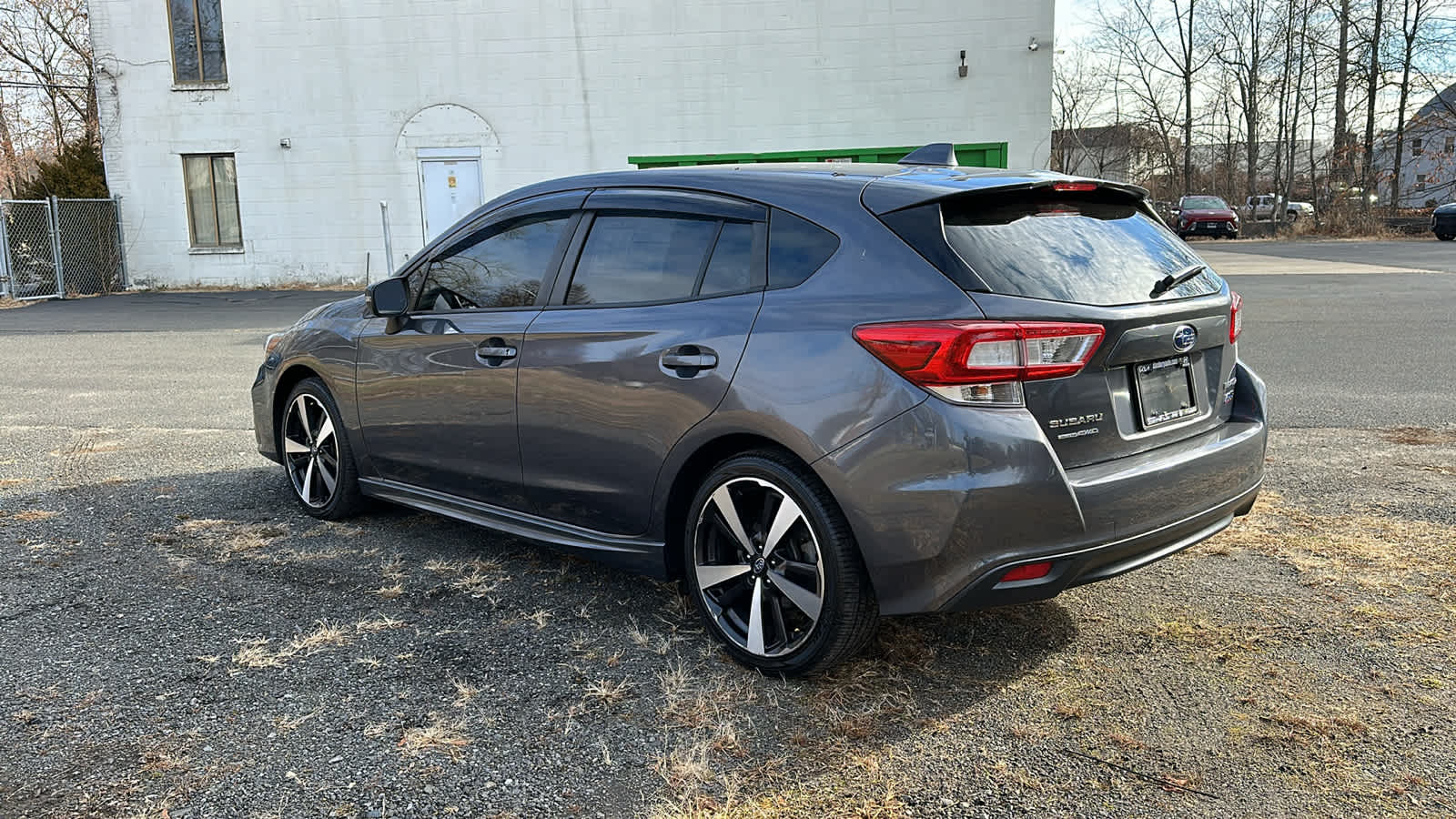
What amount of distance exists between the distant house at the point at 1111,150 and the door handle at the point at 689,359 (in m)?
50.5

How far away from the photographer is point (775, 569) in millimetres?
3387

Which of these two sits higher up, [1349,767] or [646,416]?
[646,416]

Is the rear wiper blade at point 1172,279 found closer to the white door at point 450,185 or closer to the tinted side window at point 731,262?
the tinted side window at point 731,262

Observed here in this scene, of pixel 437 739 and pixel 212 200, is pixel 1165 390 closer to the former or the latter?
pixel 437 739

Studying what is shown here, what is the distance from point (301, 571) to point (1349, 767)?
12.6 ft

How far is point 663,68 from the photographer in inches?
888

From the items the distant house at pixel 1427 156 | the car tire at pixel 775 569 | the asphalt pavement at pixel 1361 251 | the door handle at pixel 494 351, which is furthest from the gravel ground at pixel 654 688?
the distant house at pixel 1427 156

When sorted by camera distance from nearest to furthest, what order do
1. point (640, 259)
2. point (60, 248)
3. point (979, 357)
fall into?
point (979, 357) < point (640, 259) < point (60, 248)

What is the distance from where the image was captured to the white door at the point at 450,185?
2327 centimetres

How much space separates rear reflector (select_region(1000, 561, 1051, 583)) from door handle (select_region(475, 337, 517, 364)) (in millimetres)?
2061

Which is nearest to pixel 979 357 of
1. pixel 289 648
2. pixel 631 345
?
pixel 631 345

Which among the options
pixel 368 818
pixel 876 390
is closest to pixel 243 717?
pixel 368 818

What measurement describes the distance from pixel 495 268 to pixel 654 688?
76.3 inches

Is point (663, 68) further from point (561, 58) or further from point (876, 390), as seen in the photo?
point (876, 390)
